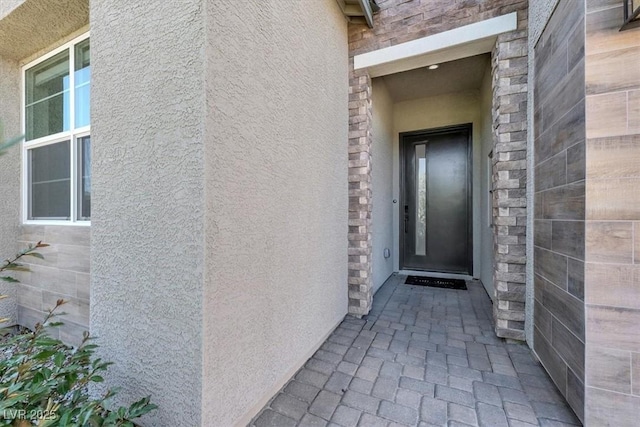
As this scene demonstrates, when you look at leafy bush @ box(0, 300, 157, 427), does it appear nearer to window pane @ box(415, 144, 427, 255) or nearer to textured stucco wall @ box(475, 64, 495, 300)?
textured stucco wall @ box(475, 64, 495, 300)

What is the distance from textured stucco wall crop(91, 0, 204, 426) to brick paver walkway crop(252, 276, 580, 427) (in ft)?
2.07

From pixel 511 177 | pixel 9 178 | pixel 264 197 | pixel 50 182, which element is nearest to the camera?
pixel 264 197

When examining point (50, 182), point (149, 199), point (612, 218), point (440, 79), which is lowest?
point (612, 218)

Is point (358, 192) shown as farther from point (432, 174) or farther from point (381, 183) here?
point (432, 174)

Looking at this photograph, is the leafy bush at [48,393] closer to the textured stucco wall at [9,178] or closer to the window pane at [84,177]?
the window pane at [84,177]

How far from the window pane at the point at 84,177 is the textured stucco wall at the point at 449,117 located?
13.4ft

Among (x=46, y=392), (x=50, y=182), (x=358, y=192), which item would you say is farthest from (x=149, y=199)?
(x=50, y=182)

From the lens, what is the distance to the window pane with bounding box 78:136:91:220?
2.29 m

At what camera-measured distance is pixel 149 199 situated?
1353mm

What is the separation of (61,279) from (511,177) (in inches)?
157

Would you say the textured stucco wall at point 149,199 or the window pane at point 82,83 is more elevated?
the window pane at point 82,83

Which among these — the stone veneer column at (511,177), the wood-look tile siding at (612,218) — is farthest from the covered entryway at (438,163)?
the wood-look tile siding at (612,218)

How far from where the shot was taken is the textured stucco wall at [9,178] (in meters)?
2.71


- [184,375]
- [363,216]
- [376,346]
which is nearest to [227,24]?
[184,375]
